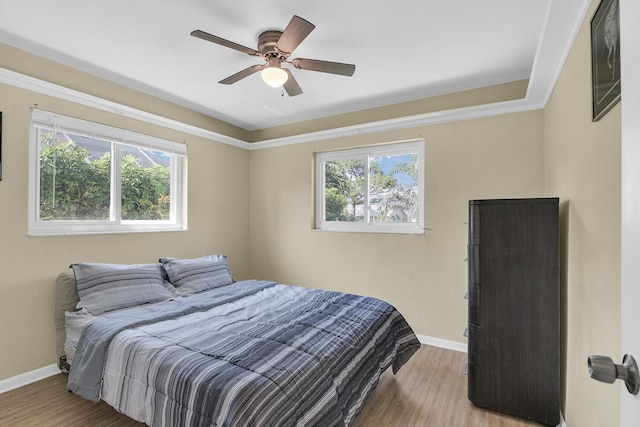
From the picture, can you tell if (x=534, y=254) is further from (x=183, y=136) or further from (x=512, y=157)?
(x=183, y=136)

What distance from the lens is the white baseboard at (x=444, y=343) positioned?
10.00 feet

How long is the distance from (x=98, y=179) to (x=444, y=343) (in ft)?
12.2

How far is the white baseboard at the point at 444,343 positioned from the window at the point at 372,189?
3.63ft

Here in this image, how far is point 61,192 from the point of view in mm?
2662

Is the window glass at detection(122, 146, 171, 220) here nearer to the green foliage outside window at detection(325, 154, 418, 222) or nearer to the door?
the green foliage outside window at detection(325, 154, 418, 222)

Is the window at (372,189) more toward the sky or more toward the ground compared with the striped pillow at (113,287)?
more toward the sky

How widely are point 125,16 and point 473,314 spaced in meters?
3.04

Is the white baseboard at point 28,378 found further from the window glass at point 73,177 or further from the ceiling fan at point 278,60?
the ceiling fan at point 278,60

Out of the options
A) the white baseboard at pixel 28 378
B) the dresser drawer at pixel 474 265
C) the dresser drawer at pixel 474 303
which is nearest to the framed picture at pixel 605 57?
the dresser drawer at pixel 474 265

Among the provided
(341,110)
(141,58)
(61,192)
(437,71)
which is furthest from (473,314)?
(61,192)

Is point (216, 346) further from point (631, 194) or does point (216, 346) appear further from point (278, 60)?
point (278, 60)

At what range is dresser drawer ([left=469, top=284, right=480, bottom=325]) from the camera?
2135mm

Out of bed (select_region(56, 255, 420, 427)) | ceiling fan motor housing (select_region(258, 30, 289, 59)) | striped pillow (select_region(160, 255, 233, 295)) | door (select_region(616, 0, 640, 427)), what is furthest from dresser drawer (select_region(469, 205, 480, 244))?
striped pillow (select_region(160, 255, 233, 295))

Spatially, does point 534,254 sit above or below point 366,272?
above
